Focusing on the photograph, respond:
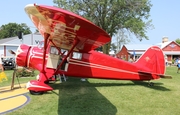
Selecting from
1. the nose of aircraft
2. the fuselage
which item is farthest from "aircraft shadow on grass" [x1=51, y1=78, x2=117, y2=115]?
the nose of aircraft

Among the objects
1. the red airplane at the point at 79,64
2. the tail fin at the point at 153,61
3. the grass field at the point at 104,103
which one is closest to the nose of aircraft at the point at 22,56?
the red airplane at the point at 79,64

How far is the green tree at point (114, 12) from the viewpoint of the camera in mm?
24625

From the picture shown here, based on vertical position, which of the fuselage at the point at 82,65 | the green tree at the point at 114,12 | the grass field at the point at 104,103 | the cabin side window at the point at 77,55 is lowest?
the grass field at the point at 104,103

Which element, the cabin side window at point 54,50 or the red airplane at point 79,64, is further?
the cabin side window at point 54,50

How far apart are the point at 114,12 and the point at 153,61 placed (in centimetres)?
1851

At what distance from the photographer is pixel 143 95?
7.09 metres

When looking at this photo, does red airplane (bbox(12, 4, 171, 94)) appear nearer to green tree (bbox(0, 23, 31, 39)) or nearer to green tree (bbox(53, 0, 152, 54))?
green tree (bbox(53, 0, 152, 54))

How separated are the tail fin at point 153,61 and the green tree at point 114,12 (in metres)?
16.0

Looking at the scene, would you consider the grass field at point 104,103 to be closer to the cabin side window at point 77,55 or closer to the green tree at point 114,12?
the cabin side window at point 77,55

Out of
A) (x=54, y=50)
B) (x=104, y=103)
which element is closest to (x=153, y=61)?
(x=104, y=103)

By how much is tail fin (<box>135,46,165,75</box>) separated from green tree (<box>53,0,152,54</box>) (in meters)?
16.0

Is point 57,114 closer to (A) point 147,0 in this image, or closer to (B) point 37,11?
(B) point 37,11

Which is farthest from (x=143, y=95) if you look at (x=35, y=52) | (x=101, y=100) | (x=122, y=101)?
(x=35, y=52)

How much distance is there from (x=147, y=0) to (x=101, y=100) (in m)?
24.6
